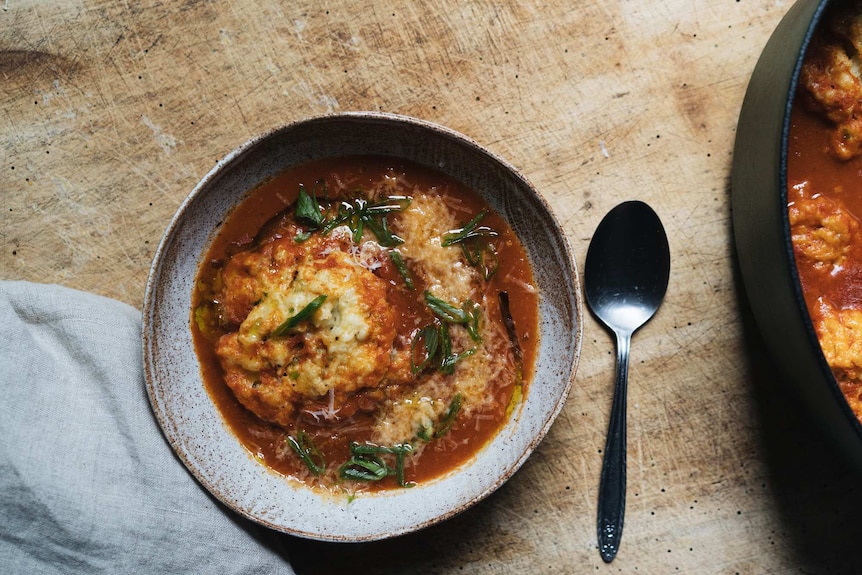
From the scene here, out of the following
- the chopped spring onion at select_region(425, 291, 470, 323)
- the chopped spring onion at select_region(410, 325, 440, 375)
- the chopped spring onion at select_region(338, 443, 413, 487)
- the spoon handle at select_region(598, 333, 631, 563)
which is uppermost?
the chopped spring onion at select_region(425, 291, 470, 323)

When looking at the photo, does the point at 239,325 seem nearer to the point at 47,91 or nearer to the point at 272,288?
the point at 272,288

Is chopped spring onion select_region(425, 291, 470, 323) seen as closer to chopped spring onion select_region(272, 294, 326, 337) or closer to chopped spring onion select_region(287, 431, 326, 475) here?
chopped spring onion select_region(272, 294, 326, 337)

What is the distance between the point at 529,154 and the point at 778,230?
1033mm

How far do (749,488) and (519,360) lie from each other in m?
1.20

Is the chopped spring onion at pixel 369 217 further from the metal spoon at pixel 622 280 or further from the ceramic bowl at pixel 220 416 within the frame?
the metal spoon at pixel 622 280

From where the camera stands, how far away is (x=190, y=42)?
283 centimetres

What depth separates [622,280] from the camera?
9.25ft

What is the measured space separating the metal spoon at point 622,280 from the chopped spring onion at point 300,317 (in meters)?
1.15

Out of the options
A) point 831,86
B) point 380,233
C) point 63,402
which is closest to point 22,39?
point 63,402

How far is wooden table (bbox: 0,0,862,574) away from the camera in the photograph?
2.83 metres

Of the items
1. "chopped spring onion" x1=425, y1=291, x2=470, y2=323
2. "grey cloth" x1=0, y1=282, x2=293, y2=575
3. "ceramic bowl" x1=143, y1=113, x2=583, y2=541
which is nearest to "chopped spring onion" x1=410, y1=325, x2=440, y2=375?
"chopped spring onion" x1=425, y1=291, x2=470, y2=323

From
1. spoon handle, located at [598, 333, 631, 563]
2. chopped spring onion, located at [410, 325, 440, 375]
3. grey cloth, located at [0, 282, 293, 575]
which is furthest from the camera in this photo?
spoon handle, located at [598, 333, 631, 563]

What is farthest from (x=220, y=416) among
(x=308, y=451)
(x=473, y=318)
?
(x=473, y=318)

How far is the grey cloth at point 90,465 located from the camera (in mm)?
2490
